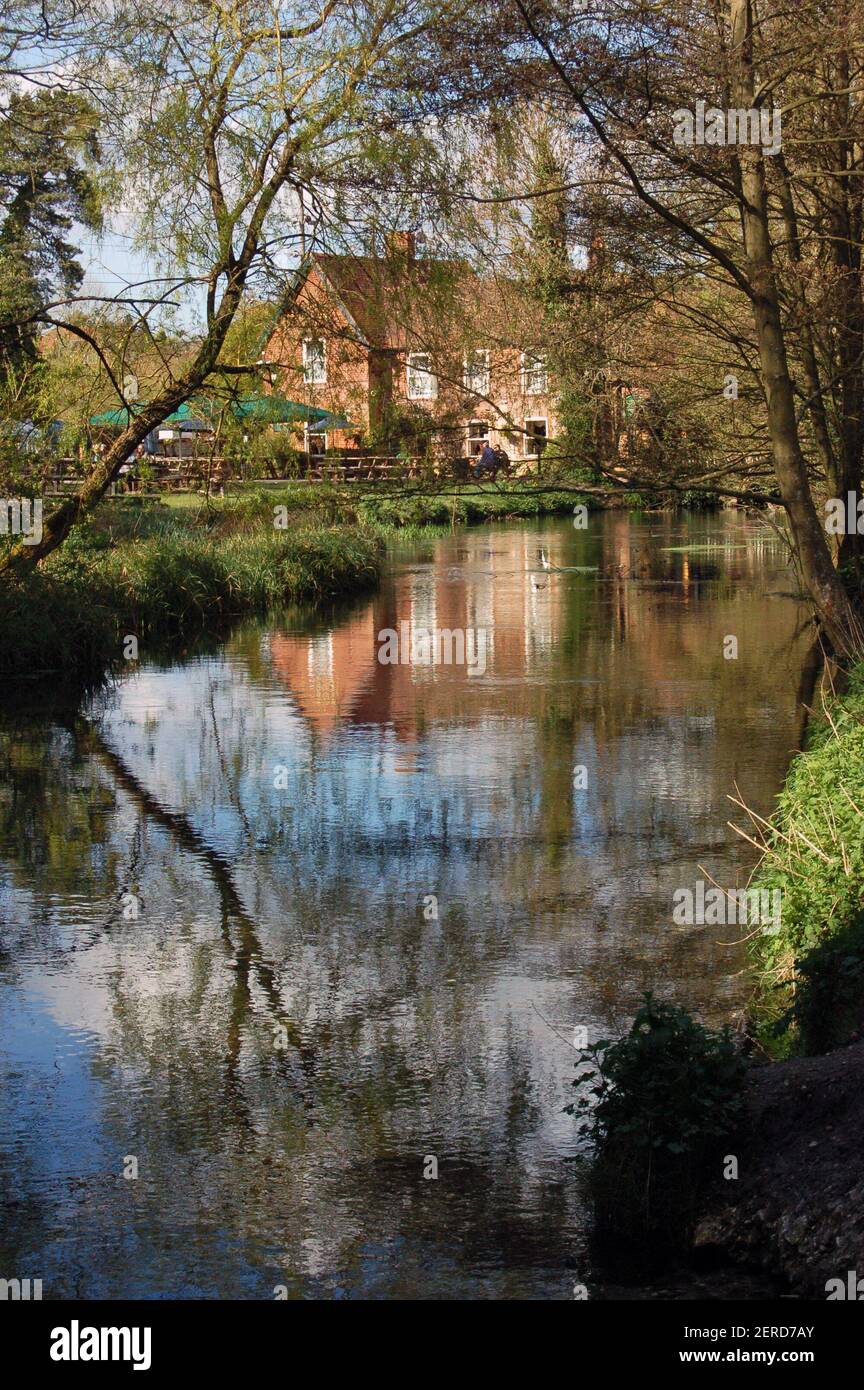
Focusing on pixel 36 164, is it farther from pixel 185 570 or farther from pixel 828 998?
pixel 828 998

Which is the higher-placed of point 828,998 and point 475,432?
point 475,432

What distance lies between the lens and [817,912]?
870 centimetres

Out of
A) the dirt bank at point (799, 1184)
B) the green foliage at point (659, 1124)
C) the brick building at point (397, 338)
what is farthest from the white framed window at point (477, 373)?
the dirt bank at point (799, 1184)

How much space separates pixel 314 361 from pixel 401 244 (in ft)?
5.63

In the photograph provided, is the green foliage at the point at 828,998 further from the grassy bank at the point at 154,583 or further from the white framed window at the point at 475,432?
the grassy bank at the point at 154,583

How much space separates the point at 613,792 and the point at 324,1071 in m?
6.52

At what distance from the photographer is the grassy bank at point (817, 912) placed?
25.2 feet

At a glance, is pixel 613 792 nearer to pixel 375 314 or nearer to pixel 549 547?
pixel 375 314

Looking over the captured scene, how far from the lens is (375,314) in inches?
739

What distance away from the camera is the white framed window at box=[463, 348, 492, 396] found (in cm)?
1584

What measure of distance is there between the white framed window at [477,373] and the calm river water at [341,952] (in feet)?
11.9

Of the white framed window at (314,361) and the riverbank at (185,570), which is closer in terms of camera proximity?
the white framed window at (314,361)

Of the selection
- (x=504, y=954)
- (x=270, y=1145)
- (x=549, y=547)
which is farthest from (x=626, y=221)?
(x=549, y=547)

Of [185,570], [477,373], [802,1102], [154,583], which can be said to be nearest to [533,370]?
[477,373]
